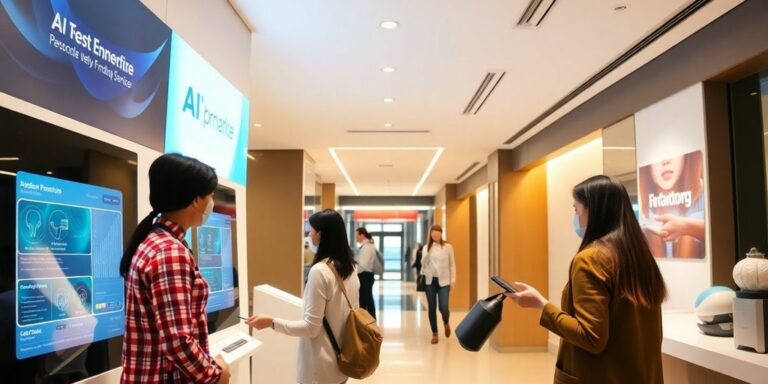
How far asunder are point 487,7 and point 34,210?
8.97 ft

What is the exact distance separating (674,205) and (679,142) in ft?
1.47

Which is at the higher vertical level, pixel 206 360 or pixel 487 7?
pixel 487 7

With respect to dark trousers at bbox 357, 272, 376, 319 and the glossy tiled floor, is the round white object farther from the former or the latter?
dark trousers at bbox 357, 272, 376, 319

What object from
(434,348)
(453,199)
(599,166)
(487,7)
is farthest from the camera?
(453,199)

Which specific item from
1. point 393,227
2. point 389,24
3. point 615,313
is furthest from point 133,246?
point 393,227

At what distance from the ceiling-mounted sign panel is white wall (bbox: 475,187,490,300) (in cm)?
945

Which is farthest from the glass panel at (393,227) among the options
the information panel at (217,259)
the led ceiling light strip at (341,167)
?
the information panel at (217,259)

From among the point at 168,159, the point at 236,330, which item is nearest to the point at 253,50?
the point at 236,330

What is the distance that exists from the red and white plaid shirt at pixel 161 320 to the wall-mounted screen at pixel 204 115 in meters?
1.11

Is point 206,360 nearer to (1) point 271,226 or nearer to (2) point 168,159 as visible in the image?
(2) point 168,159

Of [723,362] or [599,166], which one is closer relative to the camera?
[723,362]

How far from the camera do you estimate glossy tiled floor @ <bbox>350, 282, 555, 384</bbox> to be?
244 inches

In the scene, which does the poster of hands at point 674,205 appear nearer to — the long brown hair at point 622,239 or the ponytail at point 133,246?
the long brown hair at point 622,239

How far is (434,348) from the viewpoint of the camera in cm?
792
